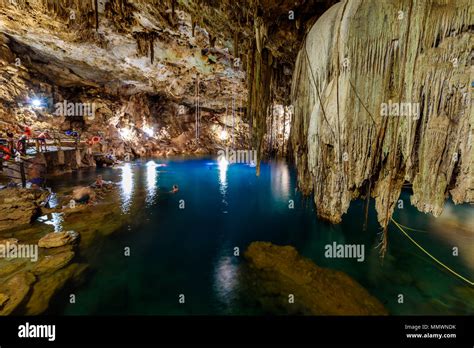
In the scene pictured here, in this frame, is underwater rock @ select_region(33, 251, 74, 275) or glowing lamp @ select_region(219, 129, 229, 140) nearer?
underwater rock @ select_region(33, 251, 74, 275)

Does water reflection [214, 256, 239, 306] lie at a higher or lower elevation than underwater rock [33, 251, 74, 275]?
lower

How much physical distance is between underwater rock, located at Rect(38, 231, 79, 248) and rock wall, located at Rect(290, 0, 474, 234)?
7.81 metres

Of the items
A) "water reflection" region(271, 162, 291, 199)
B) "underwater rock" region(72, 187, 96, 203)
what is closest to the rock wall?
"water reflection" region(271, 162, 291, 199)

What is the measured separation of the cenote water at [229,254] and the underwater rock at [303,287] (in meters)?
0.38

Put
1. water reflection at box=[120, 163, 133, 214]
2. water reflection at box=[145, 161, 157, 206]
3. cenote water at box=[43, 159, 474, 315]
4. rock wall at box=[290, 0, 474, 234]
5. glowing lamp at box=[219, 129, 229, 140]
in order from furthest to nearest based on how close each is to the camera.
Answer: glowing lamp at box=[219, 129, 229, 140] < water reflection at box=[145, 161, 157, 206] < water reflection at box=[120, 163, 133, 214] < cenote water at box=[43, 159, 474, 315] < rock wall at box=[290, 0, 474, 234]

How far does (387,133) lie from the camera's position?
15.7 ft

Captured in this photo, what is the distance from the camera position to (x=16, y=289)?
460 centimetres

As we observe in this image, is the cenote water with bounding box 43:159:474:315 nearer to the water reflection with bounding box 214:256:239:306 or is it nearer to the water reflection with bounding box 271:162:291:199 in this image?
the water reflection with bounding box 214:256:239:306

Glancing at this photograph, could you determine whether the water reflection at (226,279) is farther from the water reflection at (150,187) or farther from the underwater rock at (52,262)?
the water reflection at (150,187)

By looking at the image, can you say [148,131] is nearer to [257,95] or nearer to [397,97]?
[257,95]

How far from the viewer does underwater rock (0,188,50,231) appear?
7566 millimetres

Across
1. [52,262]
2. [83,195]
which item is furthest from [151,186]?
[52,262]

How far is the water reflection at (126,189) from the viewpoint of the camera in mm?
10086

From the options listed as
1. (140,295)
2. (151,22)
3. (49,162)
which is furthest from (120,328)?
(49,162)
